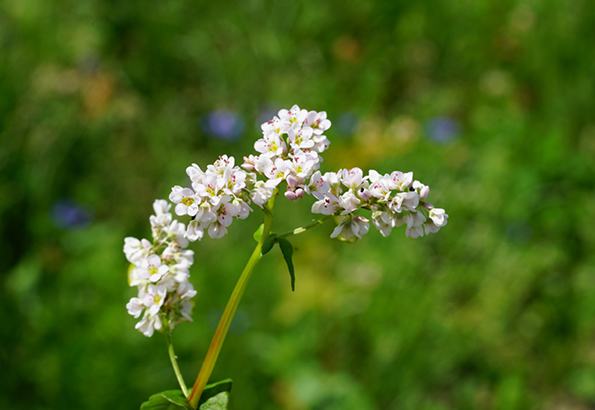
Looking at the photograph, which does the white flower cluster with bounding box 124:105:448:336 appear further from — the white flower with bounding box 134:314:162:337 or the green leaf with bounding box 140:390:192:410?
the green leaf with bounding box 140:390:192:410

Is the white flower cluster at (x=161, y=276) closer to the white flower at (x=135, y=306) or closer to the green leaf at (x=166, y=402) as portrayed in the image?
the white flower at (x=135, y=306)

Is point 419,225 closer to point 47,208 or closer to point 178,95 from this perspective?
point 47,208

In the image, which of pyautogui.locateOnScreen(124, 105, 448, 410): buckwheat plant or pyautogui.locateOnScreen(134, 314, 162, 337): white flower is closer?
pyautogui.locateOnScreen(124, 105, 448, 410): buckwheat plant

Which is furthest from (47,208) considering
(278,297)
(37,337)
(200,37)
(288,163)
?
(288,163)

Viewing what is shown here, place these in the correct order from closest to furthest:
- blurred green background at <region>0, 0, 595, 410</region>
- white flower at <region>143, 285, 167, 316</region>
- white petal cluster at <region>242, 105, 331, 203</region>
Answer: white petal cluster at <region>242, 105, 331, 203</region> < white flower at <region>143, 285, 167, 316</region> < blurred green background at <region>0, 0, 595, 410</region>

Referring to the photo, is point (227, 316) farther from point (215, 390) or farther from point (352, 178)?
point (352, 178)

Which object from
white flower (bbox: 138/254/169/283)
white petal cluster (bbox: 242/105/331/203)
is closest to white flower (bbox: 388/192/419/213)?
white petal cluster (bbox: 242/105/331/203)

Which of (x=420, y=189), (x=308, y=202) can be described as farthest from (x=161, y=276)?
(x=308, y=202)

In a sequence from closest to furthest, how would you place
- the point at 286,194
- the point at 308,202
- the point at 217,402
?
1. the point at 286,194
2. the point at 217,402
3. the point at 308,202
